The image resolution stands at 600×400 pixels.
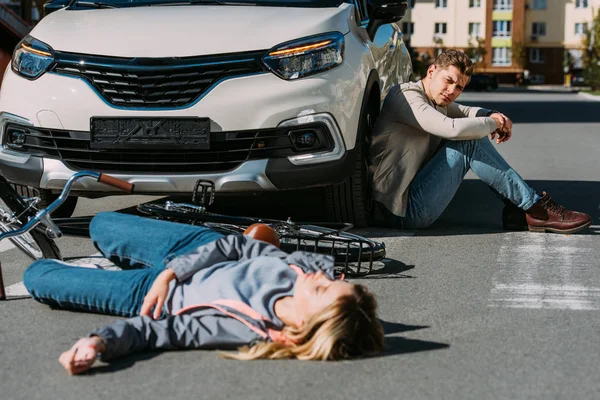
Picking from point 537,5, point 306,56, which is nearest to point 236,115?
point 306,56

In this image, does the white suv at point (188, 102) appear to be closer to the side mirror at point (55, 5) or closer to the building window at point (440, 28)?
the side mirror at point (55, 5)

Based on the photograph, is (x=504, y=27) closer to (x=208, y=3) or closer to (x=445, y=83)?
(x=208, y=3)

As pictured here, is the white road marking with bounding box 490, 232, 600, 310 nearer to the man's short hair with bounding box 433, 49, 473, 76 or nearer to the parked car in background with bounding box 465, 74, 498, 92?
the man's short hair with bounding box 433, 49, 473, 76

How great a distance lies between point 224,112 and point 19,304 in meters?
2.00

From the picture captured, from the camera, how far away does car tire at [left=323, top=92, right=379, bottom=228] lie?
7660 mm

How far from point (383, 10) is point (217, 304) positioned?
421cm

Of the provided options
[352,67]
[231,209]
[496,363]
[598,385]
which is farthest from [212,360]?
[231,209]

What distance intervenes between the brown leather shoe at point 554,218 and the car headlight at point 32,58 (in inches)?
126

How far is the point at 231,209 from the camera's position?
8859 mm

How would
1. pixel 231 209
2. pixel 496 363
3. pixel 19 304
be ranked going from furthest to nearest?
pixel 231 209, pixel 19 304, pixel 496 363

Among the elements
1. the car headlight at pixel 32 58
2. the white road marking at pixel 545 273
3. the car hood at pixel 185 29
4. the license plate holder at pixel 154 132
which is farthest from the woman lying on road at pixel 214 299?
the car headlight at pixel 32 58

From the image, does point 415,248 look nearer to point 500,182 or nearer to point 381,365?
point 500,182

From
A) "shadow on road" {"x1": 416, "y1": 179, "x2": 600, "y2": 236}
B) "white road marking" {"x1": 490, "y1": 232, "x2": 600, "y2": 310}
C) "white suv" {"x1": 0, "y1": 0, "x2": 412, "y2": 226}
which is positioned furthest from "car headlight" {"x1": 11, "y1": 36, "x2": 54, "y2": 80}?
"white road marking" {"x1": 490, "y1": 232, "x2": 600, "y2": 310}

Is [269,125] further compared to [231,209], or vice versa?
[231,209]
